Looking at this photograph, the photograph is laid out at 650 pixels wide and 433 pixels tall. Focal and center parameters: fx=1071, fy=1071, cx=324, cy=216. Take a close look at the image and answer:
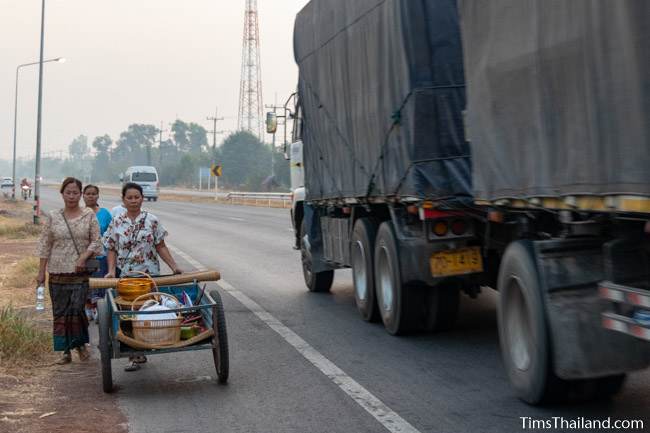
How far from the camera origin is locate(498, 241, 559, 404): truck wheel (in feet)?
22.8

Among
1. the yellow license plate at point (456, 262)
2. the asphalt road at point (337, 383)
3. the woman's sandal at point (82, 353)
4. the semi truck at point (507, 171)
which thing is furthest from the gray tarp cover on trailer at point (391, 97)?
the woman's sandal at point (82, 353)

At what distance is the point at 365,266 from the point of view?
11.7 meters

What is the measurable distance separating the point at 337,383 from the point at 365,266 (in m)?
3.43

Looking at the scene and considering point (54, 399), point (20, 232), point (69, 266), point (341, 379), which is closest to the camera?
point (54, 399)

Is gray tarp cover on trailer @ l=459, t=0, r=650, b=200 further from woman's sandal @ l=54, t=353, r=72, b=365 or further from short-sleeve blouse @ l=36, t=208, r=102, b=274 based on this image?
woman's sandal @ l=54, t=353, r=72, b=365

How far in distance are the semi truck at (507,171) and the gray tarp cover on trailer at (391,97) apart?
0.8 inches

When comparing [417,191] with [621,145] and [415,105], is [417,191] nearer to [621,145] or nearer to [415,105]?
[415,105]

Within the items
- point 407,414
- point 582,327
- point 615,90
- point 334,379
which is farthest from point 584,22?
point 334,379

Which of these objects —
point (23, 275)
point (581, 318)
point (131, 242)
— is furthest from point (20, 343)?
point (23, 275)

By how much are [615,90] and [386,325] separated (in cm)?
560

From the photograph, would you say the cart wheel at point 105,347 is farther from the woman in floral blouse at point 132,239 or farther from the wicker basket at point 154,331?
the woman in floral blouse at point 132,239

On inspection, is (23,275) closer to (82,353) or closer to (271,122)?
(271,122)

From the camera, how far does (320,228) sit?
15.0m

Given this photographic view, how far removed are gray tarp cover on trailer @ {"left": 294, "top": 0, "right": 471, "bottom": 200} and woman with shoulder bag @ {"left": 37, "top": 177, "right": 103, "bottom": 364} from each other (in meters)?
2.99
